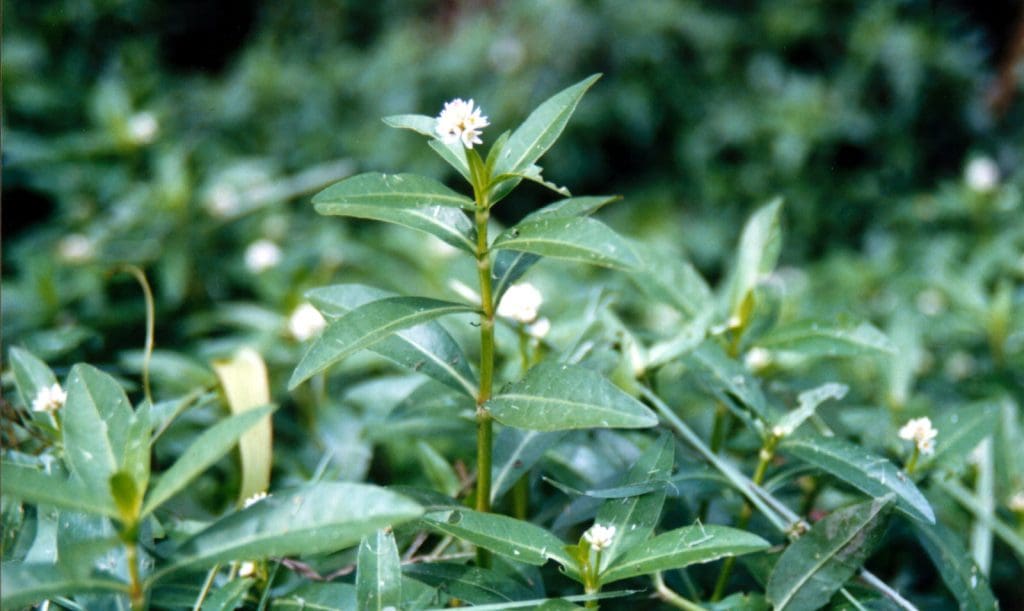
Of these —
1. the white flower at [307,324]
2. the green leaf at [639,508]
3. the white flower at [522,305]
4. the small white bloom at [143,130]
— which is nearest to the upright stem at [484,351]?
Result: the green leaf at [639,508]

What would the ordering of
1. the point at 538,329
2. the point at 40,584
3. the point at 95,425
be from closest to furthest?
the point at 40,584
the point at 95,425
the point at 538,329

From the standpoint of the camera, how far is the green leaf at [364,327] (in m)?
0.79

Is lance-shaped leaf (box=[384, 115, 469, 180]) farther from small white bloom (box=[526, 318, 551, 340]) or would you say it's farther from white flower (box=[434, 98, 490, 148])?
small white bloom (box=[526, 318, 551, 340])

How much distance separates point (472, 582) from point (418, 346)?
25cm

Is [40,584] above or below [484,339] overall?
below

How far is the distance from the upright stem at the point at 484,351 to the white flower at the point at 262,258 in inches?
51.1

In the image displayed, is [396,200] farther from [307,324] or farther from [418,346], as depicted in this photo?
[307,324]

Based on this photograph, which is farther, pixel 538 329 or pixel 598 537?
pixel 538 329

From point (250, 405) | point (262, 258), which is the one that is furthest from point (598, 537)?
point (262, 258)

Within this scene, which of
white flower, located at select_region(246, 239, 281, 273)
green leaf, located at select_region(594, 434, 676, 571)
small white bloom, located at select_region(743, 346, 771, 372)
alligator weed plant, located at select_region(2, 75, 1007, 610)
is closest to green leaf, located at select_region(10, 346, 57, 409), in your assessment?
alligator weed plant, located at select_region(2, 75, 1007, 610)

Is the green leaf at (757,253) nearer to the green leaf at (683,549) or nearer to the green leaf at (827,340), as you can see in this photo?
the green leaf at (827,340)

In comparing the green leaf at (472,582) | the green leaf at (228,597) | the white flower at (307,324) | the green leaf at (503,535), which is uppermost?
the white flower at (307,324)

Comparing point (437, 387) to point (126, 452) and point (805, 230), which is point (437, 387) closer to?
point (126, 452)

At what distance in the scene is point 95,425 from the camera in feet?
2.66
